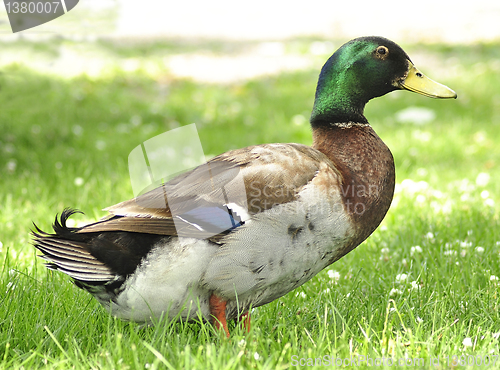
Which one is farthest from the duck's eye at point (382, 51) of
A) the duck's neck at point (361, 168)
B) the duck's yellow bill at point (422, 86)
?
the duck's neck at point (361, 168)

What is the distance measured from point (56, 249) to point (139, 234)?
36 centimetres

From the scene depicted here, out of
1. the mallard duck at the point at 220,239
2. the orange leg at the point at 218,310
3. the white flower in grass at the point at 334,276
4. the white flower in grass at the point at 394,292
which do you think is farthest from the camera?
the white flower in grass at the point at 334,276

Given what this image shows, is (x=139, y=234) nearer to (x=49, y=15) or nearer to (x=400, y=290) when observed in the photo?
(x=400, y=290)

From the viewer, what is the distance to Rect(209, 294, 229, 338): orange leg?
2.44 meters

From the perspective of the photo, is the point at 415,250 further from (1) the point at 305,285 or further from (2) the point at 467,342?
(2) the point at 467,342

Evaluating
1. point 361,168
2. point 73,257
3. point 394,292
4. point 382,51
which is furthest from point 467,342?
point 73,257

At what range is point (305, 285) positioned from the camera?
321cm

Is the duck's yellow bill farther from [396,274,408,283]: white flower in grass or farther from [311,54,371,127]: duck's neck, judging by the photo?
[396,274,408,283]: white flower in grass

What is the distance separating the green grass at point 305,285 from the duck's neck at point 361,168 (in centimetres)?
42

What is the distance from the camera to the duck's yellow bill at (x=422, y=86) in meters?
2.97

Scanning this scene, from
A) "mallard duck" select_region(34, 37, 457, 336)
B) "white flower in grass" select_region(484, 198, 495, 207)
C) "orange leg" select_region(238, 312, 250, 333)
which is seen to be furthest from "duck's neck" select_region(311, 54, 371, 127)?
"white flower in grass" select_region(484, 198, 495, 207)

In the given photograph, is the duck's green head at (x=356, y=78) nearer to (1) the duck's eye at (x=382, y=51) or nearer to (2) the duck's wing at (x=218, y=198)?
(1) the duck's eye at (x=382, y=51)

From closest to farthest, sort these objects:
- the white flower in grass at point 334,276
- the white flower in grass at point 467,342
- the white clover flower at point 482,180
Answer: the white flower in grass at point 467,342 → the white flower in grass at point 334,276 → the white clover flower at point 482,180

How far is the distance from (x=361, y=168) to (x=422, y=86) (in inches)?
27.8
